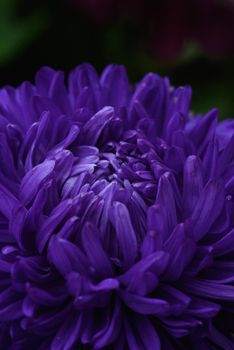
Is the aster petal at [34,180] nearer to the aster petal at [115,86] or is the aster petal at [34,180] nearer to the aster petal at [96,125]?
the aster petal at [96,125]

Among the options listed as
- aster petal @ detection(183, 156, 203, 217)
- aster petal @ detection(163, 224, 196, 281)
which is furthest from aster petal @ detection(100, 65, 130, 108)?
aster petal @ detection(163, 224, 196, 281)

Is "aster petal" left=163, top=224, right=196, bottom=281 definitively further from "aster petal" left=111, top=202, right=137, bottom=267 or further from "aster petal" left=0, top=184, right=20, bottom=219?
"aster petal" left=0, top=184, right=20, bottom=219

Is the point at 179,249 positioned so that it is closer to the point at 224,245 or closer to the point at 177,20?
the point at 224,245

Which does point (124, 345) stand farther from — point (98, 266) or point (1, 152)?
point (1, 152)

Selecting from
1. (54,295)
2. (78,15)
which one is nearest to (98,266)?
(54,295)

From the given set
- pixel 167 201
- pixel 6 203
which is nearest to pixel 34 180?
pixel 6 203

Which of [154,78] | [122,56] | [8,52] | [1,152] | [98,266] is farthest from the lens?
[122,56]

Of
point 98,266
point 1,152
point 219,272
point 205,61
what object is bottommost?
point 205,61
